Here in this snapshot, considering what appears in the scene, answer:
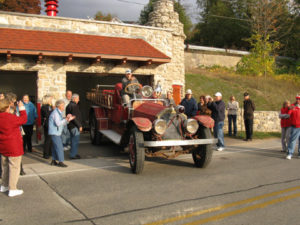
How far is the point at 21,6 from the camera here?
34344 millimetres

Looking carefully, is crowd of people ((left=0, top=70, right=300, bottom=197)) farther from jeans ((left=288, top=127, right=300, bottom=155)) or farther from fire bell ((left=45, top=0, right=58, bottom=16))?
fire bell ((left=45, top=0, right=58, bottom=16))

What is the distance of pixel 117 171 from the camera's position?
7.00 m

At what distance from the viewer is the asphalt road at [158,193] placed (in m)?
4.31

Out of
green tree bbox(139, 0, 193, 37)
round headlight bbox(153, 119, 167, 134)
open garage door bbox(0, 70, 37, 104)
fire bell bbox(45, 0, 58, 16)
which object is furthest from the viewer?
green tree bbox(139, 0, 193, 37)

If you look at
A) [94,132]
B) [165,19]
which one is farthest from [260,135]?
[165,19]

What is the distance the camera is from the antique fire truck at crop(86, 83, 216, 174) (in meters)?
6.49

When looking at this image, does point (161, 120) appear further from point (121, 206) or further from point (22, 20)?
point (22, 20)

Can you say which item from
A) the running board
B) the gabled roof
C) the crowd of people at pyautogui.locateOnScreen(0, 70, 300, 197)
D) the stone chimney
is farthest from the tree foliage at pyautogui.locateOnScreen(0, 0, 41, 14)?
the running board

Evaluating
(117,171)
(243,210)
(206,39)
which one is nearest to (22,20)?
(117,171)

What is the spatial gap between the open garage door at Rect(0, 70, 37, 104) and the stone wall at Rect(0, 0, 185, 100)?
6896mm

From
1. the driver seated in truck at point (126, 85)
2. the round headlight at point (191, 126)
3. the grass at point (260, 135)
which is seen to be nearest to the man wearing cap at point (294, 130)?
the round headlight at point (191, 126)

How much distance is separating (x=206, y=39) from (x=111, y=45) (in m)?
35.2

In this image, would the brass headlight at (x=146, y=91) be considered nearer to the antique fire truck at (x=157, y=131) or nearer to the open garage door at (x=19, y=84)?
the antique fire truck at (x=157, y=131)

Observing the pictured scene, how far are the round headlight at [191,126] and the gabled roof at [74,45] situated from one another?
6.31 m
